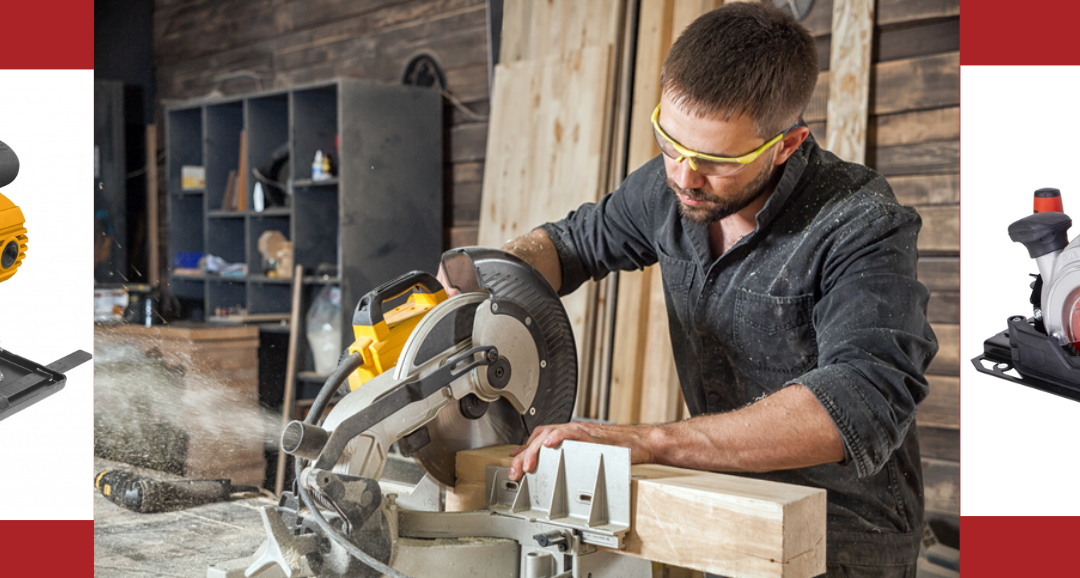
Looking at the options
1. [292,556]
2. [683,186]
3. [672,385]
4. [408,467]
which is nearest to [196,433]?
[408,467]

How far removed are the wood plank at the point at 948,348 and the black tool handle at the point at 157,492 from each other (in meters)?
2.06

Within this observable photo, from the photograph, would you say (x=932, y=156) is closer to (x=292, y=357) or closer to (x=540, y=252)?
(x=540, y=252)

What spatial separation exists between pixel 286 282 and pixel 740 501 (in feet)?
11.0

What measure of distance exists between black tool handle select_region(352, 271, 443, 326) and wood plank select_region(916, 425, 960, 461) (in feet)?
6.10

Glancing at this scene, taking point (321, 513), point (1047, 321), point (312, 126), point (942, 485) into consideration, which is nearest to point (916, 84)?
point (1047, 321)

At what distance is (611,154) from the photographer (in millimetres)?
3111

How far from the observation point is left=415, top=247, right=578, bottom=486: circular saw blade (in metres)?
1.44

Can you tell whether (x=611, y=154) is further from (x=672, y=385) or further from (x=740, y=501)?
(x=740, y=501)

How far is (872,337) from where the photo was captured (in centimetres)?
133

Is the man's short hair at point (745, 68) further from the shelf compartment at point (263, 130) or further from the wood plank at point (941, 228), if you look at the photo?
the shelf compartment at point (263, 130)

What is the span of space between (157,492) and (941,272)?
2.24m

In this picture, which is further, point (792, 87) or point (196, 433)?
point (196, 433)

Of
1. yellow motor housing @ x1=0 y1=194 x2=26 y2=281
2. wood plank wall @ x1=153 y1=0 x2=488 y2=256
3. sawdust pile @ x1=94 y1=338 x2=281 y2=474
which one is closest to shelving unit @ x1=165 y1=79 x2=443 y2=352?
wood plank wall @ x1=153 y1=0 x2=488 y2=256

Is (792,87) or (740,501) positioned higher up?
(792,87)
